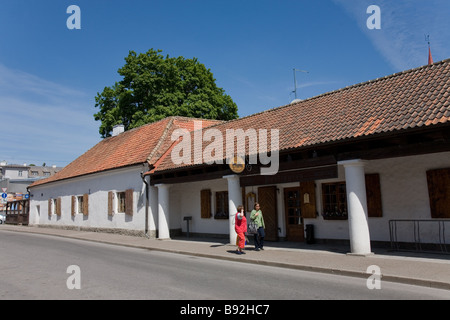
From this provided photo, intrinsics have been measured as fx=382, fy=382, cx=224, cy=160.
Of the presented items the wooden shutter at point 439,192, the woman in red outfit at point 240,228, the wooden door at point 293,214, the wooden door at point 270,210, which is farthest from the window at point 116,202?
the wooden shutter at point 439,192

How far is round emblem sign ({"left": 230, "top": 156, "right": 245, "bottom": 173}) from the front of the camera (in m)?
14.0

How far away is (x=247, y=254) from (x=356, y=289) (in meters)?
5.26

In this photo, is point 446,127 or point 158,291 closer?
point 158,291

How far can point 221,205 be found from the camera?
17.9m

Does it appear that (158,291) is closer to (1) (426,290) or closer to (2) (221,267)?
(2) (221,267)

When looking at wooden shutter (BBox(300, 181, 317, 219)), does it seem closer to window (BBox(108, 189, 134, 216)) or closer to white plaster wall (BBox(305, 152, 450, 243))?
white plaster wall (BBox(305, 152, 450, 243))

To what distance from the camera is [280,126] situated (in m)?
14.9

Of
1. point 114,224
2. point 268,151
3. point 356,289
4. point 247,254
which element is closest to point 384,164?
point 268,151

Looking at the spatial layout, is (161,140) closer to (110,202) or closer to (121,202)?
(121,202)

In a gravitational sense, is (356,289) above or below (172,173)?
below

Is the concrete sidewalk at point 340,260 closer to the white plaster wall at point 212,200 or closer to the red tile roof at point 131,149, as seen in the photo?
the white plaster wall at point 212,200

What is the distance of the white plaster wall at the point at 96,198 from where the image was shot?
19808 millimetres

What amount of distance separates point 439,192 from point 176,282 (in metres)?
7.84

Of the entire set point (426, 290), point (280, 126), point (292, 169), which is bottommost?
point (426, 290)
